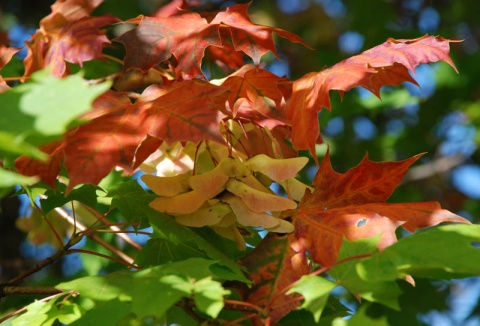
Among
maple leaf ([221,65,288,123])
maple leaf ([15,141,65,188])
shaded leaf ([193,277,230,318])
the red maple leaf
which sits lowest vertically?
shaded leaf ([193,277,230,318])

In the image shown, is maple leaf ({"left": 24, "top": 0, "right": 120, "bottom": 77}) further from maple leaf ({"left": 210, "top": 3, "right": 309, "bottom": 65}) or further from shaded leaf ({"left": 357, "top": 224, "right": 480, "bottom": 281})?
shaded leaf ({"left": 357, "top": 224, "right": 480, "bottom": 281})

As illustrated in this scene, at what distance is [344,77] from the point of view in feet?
3.58

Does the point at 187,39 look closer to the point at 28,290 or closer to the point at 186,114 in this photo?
the point at 186,114

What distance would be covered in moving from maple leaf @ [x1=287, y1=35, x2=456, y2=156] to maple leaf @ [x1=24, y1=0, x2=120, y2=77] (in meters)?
0.35

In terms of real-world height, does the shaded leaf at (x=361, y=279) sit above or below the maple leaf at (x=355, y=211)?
above

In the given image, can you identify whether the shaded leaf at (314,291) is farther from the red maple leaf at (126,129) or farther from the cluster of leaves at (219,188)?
the red maple leaf at (126,129)

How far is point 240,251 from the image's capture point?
1154mm

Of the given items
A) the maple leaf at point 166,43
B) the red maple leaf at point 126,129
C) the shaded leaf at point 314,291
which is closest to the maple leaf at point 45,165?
the red maple leaf at point 126,129

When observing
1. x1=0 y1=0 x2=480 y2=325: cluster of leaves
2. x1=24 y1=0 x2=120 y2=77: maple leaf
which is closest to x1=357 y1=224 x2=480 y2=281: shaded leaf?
x1=0 y1=0 x2=480 y2=325: cluster of leaves

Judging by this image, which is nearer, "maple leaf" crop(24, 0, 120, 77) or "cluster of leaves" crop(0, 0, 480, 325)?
"cluster of leaves" crop(0, 0, 480, 325)

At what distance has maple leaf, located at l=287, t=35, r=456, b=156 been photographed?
1090 millimetres

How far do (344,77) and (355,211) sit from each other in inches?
7.8

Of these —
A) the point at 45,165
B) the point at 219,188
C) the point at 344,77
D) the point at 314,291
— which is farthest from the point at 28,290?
the point at 344,77

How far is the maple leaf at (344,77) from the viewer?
1090 mm
